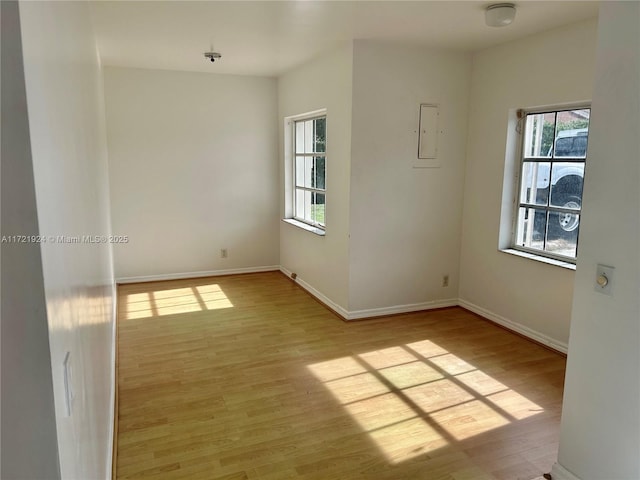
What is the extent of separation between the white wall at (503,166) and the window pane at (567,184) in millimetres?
444

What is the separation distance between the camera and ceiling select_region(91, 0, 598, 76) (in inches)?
114

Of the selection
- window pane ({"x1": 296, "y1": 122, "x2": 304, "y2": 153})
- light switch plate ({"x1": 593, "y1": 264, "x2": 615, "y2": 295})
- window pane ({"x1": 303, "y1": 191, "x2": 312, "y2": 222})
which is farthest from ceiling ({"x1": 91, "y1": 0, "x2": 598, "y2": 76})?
light switch plate ({"x1": 593, "y1": 264, "x2": 615, "y2": 295})

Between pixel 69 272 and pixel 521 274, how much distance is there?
3595 mm

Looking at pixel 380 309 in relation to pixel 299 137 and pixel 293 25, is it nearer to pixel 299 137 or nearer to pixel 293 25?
pixel 299 137

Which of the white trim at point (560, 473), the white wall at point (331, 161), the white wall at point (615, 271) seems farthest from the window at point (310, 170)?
the white trim at point (560, 473)

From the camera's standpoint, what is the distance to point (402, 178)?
13.6 feet

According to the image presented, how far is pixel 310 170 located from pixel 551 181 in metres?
2.55

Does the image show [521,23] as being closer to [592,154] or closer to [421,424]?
[592,154]

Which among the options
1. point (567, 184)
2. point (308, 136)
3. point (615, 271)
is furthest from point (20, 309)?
point (308, 136)

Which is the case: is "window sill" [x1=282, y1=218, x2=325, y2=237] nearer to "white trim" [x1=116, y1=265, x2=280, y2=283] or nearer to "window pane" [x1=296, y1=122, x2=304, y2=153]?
"white trim" [x1=116, y1=265, x2=280, y2=283]

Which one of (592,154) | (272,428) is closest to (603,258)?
(592,154)

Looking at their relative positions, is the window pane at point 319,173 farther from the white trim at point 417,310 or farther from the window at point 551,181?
the window at point 551,181

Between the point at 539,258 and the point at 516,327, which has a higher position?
the point at 539,258

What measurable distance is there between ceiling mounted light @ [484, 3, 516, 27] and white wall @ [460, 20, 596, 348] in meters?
0.67
